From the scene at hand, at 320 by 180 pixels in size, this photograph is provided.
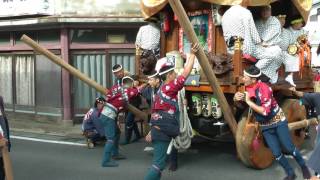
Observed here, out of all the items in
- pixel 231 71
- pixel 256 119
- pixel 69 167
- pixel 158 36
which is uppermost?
pixel 158 36

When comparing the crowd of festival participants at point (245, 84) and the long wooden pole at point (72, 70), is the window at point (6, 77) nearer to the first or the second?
the crowd of festival participants at point (245, 84)

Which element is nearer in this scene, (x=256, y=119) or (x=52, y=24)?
(x=256, y=119)

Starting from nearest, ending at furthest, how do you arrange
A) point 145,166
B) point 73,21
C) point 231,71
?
point 231,71 < point 145,166 < point 73,21

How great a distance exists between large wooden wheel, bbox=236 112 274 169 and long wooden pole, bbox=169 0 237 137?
7.1 inches

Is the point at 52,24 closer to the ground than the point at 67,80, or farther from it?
farther from it

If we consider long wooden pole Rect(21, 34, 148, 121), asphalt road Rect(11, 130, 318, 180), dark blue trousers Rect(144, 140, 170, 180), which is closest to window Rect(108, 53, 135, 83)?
asphalt road Rect(11, 130, 318, 180)

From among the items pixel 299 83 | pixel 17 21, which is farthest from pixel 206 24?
pixel 17 21

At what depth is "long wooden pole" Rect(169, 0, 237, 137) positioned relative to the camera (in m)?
6.41

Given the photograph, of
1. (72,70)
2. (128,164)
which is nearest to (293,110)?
(128,164)

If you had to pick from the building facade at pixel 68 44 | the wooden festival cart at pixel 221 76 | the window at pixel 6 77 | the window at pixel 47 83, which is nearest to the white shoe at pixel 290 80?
the wooden festival cart at pixel 221 76

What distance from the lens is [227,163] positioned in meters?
8.33

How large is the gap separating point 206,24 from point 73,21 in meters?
5.80

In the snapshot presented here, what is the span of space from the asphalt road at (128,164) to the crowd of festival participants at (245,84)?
349 mm

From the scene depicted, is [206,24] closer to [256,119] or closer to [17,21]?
[256,119]
